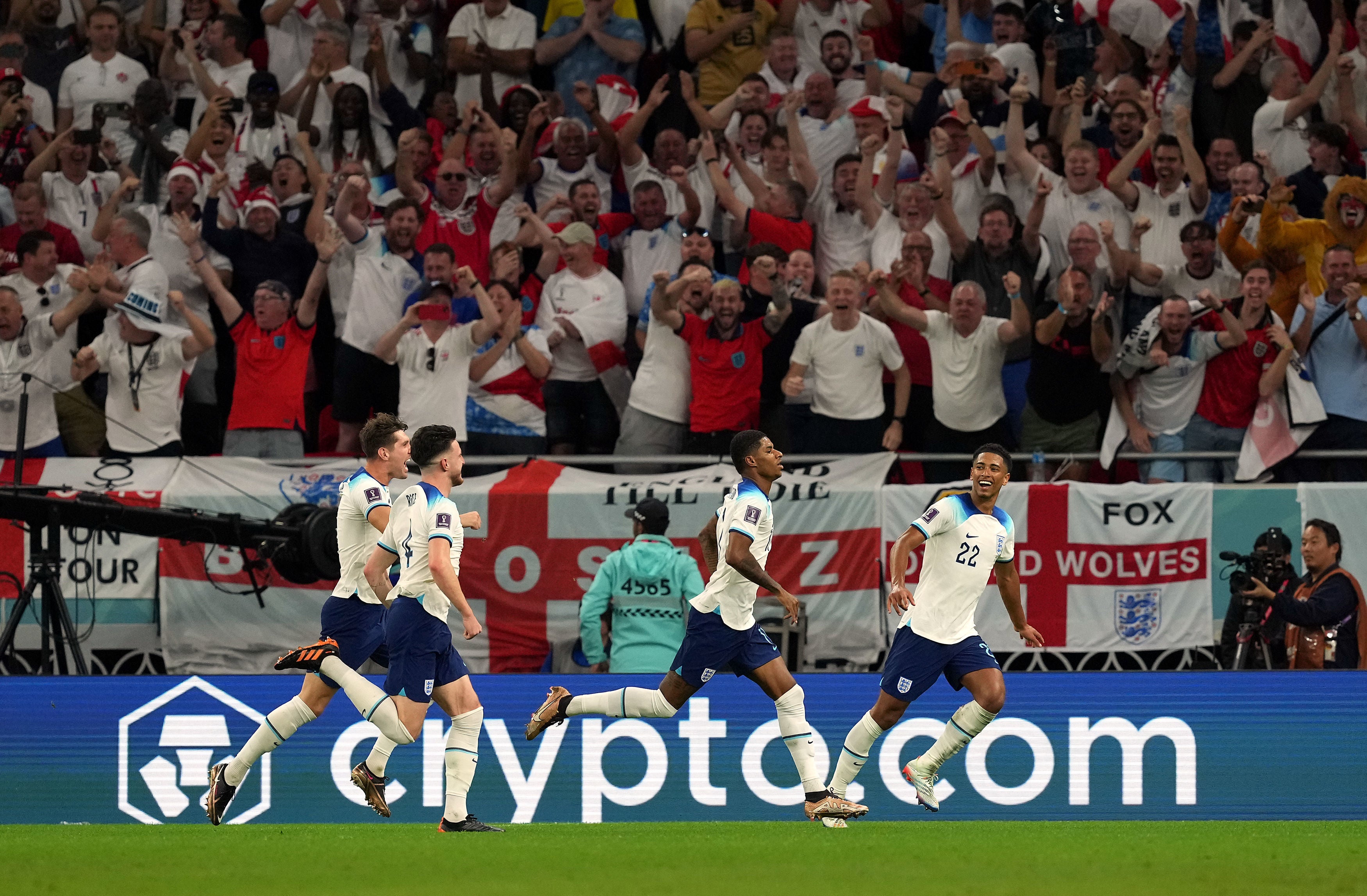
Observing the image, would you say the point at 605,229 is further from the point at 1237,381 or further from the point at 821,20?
the point at 1237,381

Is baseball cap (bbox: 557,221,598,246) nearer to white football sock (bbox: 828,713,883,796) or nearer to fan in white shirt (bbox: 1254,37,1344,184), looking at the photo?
fan in white shirt (bbox: 1254,37,1344,184)

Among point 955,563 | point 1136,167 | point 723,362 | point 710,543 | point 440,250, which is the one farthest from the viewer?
point 1136,167

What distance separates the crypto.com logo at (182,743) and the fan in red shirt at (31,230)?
5.65 metres

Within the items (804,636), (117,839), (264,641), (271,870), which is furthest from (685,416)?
(271,870)

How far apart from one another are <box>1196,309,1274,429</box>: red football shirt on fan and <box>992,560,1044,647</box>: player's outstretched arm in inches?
193

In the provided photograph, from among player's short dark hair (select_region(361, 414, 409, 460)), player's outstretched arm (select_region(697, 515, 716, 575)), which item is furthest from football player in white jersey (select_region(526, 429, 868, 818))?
player's short dark hair (select_region(361, 414, 409, 460))

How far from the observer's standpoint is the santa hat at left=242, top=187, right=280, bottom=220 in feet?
52.5

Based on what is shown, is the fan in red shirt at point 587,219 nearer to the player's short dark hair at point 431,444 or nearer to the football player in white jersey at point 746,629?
the football player in white jersey at point 746,629

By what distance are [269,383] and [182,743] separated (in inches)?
163

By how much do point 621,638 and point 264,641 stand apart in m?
3.48

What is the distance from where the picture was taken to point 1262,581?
12742 mm

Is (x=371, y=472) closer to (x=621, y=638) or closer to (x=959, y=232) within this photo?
(x=621, y=638)

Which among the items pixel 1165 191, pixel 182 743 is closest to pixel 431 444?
pixel 182 743

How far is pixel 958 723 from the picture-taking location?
10367mm
